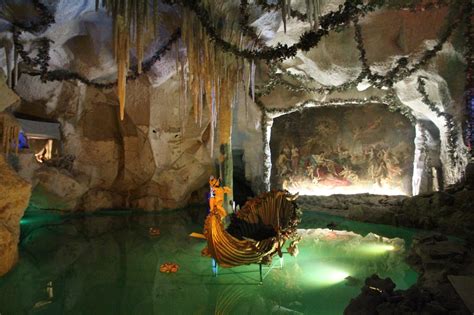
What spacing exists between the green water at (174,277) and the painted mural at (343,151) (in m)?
4.75

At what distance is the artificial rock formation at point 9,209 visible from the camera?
514 cm

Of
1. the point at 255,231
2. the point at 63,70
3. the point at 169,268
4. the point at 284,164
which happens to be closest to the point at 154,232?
the point at 169,268

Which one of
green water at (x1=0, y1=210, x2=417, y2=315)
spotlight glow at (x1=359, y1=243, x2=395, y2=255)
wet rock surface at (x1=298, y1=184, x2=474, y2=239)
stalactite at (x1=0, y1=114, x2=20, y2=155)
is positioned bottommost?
green water at (x1=0, y1=210, x2=417, y2=315)

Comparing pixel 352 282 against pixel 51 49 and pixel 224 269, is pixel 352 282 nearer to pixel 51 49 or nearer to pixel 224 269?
pixel 224 269

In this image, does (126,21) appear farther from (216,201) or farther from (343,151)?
(343,151)

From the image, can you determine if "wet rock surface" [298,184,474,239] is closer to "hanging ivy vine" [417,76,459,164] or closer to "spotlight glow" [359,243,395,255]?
"hanging ivy vine" [417,76,459,164]

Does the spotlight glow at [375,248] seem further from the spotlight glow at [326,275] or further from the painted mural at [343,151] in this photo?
the painted mural at [343,151]

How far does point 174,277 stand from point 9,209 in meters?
2.85

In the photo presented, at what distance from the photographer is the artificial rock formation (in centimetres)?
514

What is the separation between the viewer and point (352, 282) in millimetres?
4680

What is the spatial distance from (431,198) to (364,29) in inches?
178

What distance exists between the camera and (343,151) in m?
13.2

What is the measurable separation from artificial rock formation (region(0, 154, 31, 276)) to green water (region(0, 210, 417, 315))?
0.97ft

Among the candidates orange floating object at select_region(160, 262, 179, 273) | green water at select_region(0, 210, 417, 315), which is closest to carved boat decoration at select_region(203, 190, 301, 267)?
green water at select_region(0, 210, 417, 315)
